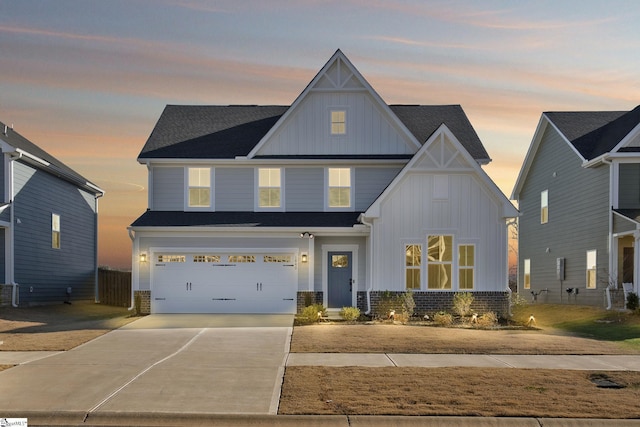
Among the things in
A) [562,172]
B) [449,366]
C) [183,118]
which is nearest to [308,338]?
[449,366]

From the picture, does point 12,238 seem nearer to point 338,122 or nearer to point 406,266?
point 338,122

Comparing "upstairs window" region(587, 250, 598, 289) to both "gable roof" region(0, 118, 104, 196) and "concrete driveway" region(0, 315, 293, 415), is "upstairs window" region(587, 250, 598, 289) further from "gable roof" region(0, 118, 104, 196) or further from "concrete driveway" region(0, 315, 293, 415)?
"gable roof" region(0, 118, 104, 196)

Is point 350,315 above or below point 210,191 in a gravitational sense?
below

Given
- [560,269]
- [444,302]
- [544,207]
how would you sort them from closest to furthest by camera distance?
[444,302]
[560,269]
[544,207]

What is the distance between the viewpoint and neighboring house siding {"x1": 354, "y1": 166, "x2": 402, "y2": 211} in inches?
1054

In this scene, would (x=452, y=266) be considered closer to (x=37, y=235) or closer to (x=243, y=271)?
(x=243, y=271)

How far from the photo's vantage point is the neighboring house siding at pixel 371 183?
1054 inches

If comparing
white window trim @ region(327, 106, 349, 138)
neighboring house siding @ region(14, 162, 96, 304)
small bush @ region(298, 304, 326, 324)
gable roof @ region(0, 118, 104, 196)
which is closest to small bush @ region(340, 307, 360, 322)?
small bush @ region(298, 304, 326, 324)

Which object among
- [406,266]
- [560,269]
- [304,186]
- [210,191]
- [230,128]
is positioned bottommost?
[560,269]

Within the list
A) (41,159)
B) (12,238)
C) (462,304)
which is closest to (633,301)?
(462,304)

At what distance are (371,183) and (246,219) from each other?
496 cm

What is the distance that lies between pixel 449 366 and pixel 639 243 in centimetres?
1315

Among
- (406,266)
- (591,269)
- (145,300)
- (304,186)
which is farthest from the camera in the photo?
(591,269)

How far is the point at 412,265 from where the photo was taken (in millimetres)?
24297
